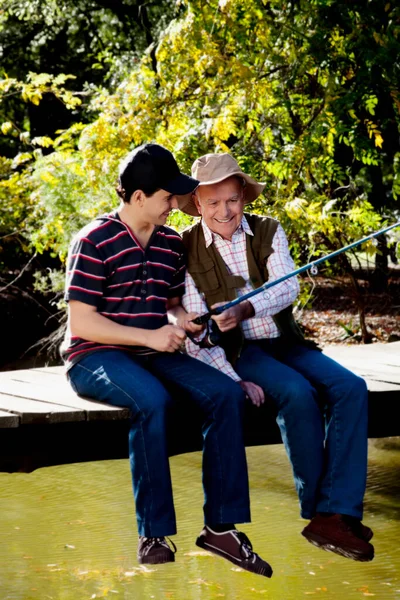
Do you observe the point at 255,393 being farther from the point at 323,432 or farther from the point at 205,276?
the point at 205,276

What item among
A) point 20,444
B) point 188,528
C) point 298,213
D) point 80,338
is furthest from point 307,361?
point 298,213

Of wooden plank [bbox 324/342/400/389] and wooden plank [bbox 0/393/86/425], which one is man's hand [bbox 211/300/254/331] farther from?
wooden plank [bbox 324/342/400/389]

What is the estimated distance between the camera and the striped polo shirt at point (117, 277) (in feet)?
12.8

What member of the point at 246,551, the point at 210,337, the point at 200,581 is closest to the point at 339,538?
the point at 246,551

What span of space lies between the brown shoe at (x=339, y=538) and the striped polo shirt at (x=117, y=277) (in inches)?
36.5

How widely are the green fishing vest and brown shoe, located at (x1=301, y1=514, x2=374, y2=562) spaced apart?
73 cm

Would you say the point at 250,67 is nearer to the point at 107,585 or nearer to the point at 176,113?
the point at 176,113

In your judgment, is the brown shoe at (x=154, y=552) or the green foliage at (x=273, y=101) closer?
the brown shoe at (x=154, y=552)

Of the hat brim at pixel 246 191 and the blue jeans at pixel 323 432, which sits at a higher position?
the hat brim at pixel 246 191

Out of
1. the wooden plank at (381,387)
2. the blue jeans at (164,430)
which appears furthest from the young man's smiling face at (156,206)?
the wooden plank at (381,387)

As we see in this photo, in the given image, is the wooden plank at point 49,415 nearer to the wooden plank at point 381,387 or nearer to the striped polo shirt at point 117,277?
the striped polo shirt at point 117,277

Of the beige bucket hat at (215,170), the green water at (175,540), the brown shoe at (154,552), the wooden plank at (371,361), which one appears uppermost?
the beige bucket hat at (215,170)

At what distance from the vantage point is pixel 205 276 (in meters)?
4.21

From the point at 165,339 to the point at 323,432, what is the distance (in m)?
0.70
